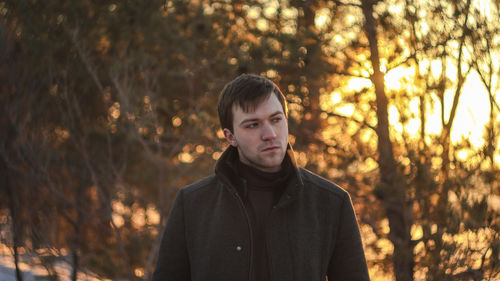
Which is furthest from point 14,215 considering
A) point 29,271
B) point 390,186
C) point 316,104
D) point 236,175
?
point 236,175

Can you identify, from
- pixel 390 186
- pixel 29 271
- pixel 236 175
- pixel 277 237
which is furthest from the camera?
pixel 29 271

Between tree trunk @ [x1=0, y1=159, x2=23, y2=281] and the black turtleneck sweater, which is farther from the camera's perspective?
tree trunk @ [x1=0, y1=159, x2=23, y2=281]

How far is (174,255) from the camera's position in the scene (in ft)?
6.06

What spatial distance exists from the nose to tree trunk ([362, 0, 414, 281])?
3.02 meters

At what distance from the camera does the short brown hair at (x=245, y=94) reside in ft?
5.92

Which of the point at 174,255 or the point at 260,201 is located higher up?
the point at 260,201

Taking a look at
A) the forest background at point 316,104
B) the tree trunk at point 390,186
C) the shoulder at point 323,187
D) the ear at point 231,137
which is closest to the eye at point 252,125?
the ear at point 231,137

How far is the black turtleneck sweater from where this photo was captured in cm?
177

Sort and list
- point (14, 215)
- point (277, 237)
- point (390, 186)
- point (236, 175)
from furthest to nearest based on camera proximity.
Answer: point (14, 215) < point (390, 186) < point (236, 175) < point (277, 237)

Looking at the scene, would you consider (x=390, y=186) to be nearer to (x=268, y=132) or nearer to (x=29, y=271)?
(x=268, y=132)

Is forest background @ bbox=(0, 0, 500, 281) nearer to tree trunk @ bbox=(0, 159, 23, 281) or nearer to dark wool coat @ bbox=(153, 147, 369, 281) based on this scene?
tree trunk @ bbox=(0, 159, 23, 281)

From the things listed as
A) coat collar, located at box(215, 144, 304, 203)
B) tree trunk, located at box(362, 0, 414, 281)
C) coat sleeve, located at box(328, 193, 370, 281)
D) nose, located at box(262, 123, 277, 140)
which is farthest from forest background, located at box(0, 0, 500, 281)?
nose, located at box(262, 123, 277, 140)

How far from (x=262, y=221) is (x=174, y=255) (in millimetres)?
325

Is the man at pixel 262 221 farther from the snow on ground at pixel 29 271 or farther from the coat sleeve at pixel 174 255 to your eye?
the snow on ground at pixel 29 271
